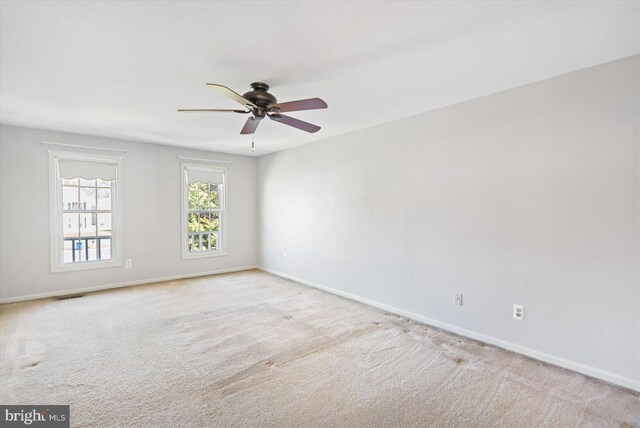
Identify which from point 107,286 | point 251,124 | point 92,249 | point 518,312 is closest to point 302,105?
point 251,124

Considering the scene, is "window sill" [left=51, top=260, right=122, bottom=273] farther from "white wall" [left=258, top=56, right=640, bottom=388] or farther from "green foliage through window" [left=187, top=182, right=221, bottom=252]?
"white wall" [left=258, top=56, right=640, bottom=388]

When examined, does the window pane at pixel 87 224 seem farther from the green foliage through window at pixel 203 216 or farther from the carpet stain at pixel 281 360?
the carpet stain at pixel 281 360

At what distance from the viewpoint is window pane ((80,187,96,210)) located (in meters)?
4.68

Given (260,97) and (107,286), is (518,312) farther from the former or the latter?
(107,286)

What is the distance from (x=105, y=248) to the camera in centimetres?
485

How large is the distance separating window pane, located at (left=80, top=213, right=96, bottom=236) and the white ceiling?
187 centimetres

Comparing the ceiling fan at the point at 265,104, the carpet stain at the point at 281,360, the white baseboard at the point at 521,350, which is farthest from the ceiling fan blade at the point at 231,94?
the white baseboard at the point at 521,350

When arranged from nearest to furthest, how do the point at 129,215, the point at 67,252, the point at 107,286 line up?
the point at 67,252 < the point at 107,286 < the point at 129,215

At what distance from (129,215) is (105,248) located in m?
0.61

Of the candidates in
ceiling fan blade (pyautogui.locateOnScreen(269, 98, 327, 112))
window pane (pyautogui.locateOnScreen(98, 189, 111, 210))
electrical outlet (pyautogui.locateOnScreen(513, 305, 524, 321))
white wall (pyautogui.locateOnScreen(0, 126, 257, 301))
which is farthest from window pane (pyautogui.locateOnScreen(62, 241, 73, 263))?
electrical outlet (pyautogui.locateOnScreen(513, 305, 524, 321))

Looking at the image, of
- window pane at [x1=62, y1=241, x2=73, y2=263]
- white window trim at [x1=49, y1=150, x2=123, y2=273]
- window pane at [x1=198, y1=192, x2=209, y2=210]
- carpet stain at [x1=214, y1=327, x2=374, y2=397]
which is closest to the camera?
carpet stain at [x1=214, y1=327, x2=374, y2=397]

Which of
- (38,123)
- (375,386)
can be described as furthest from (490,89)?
(38,123)

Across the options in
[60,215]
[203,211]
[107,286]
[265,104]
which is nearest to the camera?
[265,104]

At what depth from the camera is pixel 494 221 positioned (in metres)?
2.91
